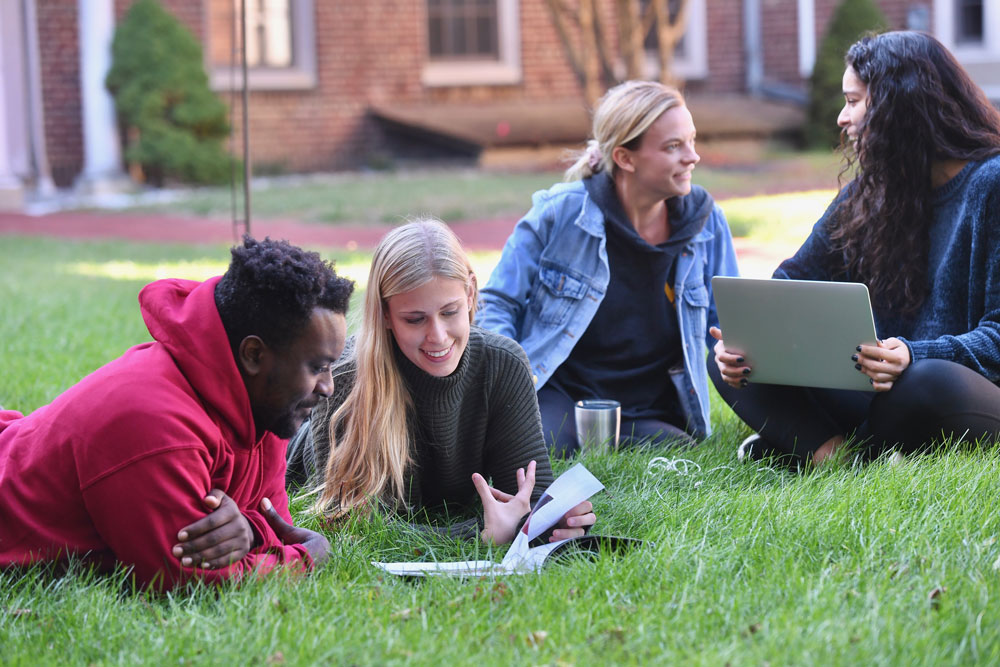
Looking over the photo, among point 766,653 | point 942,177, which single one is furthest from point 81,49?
point 766,653

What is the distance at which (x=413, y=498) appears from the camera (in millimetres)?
3584

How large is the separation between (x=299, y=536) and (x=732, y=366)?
1.58 meters

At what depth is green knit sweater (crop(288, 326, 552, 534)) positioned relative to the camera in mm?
3432

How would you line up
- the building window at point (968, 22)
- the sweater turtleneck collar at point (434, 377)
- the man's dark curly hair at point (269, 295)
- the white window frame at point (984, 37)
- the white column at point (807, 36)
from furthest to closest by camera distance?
the white column at point (807, 36)
the building window at point (968, 22)
the white window frame at point (984, 37)
the sweater turtleneck collar at point (434, 377)
the man's dark curly hair at point (269, 295)

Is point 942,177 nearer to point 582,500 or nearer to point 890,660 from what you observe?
point 582,500

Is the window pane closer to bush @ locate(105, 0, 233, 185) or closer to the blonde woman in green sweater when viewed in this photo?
bush @ locate(105, 0, 233, 185)

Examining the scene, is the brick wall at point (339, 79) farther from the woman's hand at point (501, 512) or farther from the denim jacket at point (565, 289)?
the woman's hand at point (501, 512)

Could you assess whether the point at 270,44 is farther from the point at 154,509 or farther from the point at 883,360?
the point at 154,509

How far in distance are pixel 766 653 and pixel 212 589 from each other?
125cm

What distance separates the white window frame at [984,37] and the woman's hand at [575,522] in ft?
51.6

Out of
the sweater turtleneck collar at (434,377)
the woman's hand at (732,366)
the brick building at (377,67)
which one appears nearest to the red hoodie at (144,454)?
the sweater turtleneck collar at (434,377)

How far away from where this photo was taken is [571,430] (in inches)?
168

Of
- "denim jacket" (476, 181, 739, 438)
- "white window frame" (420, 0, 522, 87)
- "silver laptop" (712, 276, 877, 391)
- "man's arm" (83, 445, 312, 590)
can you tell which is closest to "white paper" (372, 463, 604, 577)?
"man's arm" (83, 445, 312, 590)

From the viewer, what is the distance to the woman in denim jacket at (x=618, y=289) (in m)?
4.33
